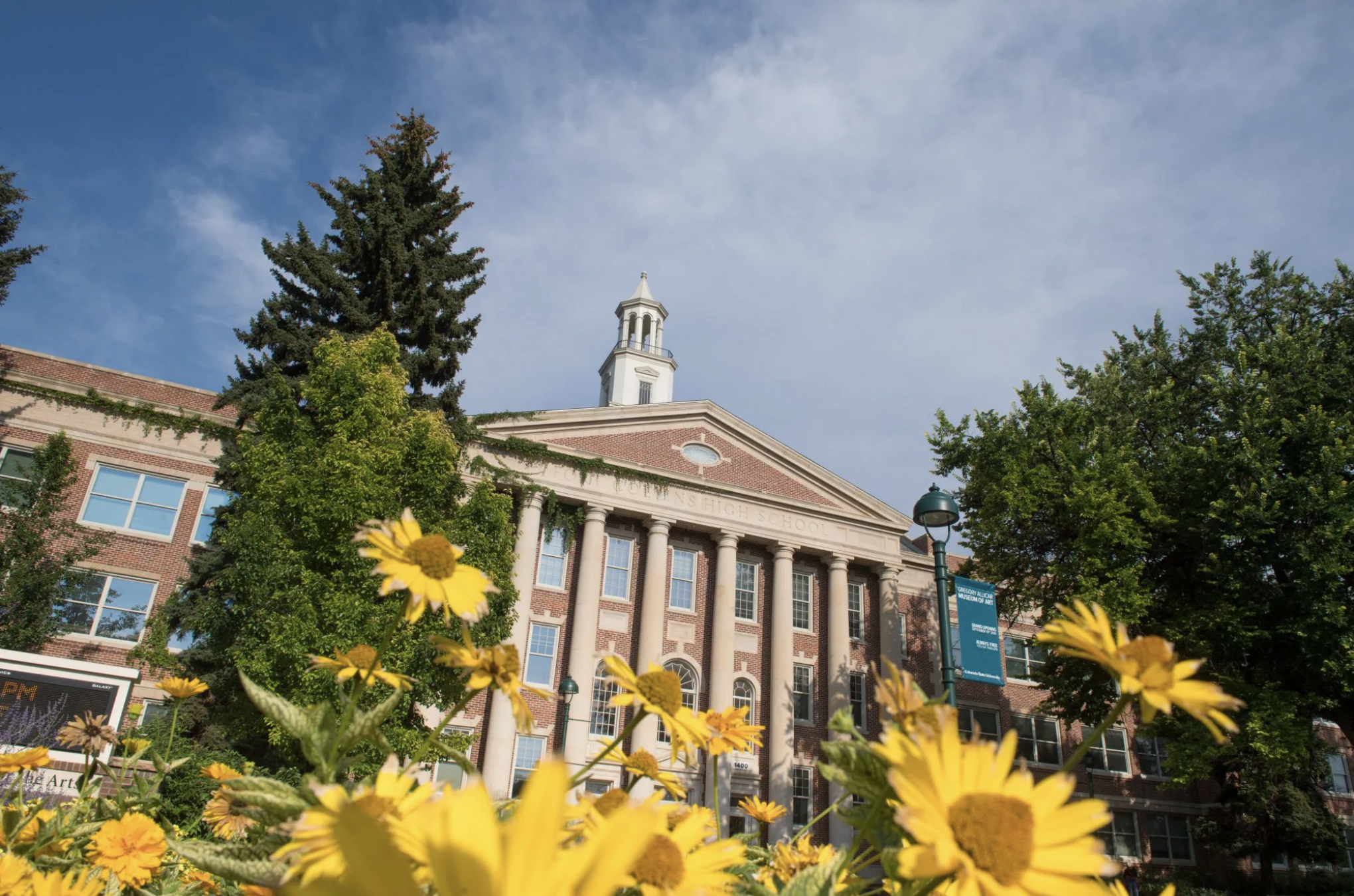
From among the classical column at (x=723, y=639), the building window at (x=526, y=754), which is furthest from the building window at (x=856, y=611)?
the building window at (x=526, y=754)

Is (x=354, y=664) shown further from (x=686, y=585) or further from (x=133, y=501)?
(x=686, y=585)

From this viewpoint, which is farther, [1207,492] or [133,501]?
[133,501]

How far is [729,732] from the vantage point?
2488 mm

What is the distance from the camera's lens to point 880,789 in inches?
60.1

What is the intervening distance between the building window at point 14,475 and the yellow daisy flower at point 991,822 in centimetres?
2610

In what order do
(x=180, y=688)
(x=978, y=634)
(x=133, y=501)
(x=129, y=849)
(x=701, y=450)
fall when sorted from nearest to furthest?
(x=129, y=849), (x=180, y=688), (x=978, y=634), (x=133, y=501), (x=701, y=450)

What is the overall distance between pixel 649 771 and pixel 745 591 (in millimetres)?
29728

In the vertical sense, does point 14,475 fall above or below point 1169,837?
above

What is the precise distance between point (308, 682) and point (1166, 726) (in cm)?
1786

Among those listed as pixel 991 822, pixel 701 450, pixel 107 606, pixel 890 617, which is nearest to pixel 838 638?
pixel 890 617

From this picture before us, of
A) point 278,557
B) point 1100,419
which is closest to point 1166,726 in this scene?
point 1100,419

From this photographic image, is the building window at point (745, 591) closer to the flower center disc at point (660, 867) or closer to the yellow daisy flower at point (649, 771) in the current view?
the yellow daisy flower at point (649, 771)

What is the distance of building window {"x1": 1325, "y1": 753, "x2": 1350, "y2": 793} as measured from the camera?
38.2 m

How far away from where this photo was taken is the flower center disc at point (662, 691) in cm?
196
